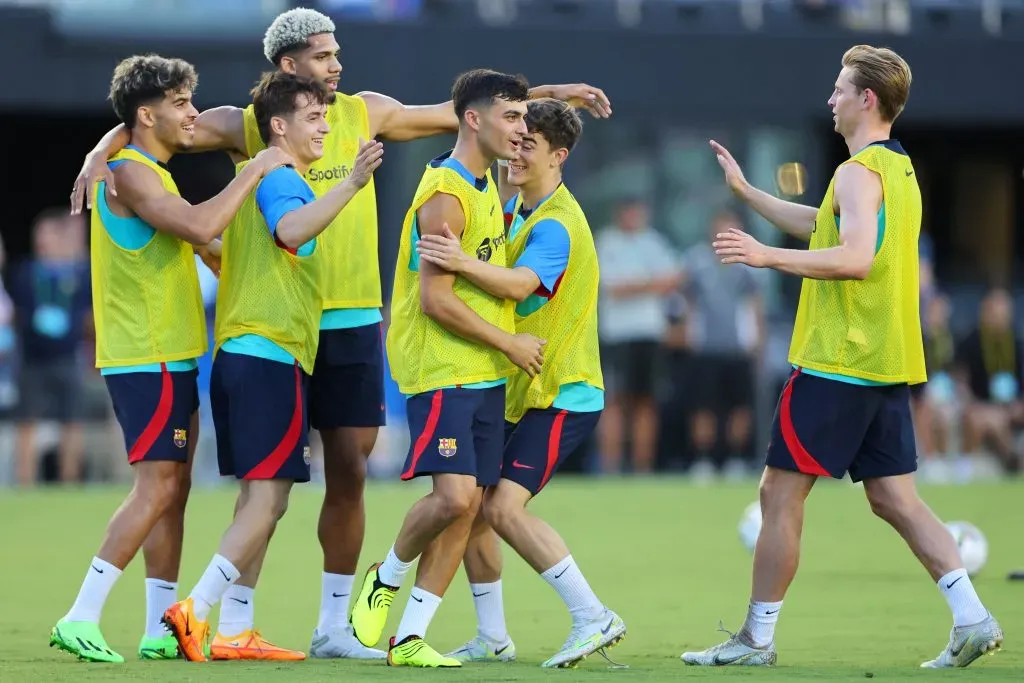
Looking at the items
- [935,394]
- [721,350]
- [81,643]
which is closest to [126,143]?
[81,643]

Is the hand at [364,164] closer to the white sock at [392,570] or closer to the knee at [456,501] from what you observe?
the knee at [456,501]

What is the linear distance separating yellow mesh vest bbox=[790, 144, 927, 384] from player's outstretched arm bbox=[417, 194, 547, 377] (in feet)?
3.62

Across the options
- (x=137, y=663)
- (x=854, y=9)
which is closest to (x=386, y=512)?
(x=137, y=663)

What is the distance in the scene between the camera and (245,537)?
7.06m

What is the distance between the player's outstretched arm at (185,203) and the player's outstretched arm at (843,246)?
195 cm

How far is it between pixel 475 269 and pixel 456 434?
65 cm

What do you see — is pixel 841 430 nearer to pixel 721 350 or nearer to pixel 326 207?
pixel 326 207

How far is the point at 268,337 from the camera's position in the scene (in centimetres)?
725

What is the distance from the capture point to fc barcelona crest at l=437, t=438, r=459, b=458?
22.2ft

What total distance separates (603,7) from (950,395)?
6.01 meters

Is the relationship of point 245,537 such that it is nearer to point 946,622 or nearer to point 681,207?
point 946,622

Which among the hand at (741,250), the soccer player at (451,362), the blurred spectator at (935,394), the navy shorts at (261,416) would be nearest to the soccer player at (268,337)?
the navy shorts at (261,416)

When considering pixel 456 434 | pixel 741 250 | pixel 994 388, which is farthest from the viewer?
pixel 994 388

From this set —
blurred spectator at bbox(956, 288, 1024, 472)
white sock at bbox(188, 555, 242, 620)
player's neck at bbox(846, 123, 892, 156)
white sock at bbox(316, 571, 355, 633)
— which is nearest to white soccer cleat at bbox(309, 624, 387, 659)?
white sock at bbox(316, 571, 355, 633)
